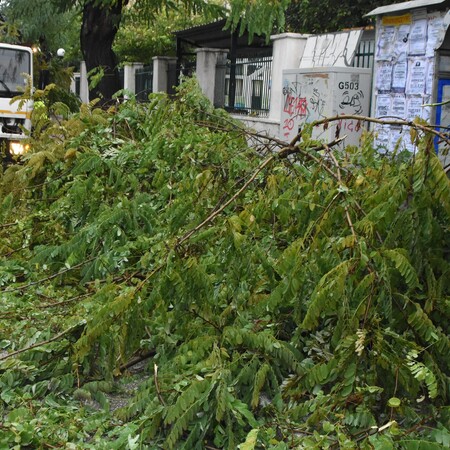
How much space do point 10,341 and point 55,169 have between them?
2.70 meters

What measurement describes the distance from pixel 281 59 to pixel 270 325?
1255 cm

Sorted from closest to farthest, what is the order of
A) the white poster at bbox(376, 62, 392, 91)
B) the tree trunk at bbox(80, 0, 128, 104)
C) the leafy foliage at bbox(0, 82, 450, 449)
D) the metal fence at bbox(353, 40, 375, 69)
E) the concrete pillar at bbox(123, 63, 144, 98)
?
1. the leafy foliage at bbox(0, 82, 450, 449)
2. the white poster at bbox(376, 62, 392, 91)
3. the metal fence at bbox(353, 40, 375, 69)
4. the tree trunk at bbox(80, 0, 128, 104)
5. the concrete pillar at bbox(123, 63, 144, 98)

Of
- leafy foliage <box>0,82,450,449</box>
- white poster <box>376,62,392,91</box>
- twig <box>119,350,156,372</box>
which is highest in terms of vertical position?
white poster <box>376,62,392,91</box>

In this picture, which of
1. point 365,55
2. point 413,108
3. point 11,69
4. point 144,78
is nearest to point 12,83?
point 11,69

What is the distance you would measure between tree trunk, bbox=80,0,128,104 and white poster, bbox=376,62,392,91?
251 inches

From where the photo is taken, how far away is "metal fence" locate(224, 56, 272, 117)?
17.2 meters

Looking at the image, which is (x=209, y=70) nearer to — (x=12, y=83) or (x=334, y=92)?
(x=12, y=83)

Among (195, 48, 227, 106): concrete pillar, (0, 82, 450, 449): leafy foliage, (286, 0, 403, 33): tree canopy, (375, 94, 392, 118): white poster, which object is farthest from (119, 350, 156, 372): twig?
(286, 0, 403, 33): tree canopy

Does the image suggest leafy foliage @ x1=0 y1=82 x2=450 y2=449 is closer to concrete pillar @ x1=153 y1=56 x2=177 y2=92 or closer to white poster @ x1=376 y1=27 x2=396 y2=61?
white poster @ x1=376 y1=27 x2=396 y2=61

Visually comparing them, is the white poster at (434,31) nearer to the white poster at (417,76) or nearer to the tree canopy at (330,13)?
the white poster at (417,76)

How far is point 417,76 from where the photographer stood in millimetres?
10945

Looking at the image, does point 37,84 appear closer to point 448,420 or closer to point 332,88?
point 332,88

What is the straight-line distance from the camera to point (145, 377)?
14.8 ft

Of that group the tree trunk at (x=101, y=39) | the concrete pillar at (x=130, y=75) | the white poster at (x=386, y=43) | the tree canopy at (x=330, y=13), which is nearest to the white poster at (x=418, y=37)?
the white poster at (x=386, y=43)
